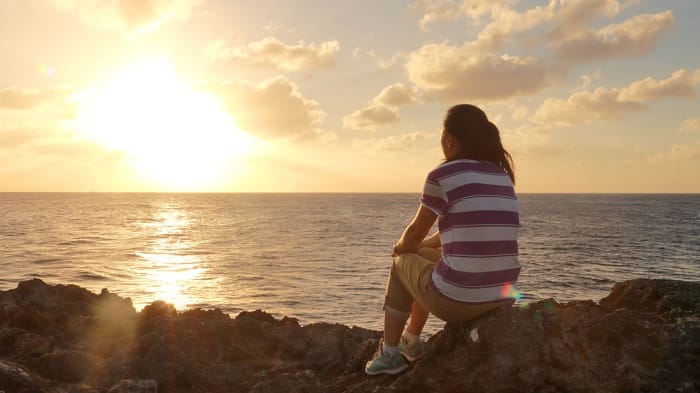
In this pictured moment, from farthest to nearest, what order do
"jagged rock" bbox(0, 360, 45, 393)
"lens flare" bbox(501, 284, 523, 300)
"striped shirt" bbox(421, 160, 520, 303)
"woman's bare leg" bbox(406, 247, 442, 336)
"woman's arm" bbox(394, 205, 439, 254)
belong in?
"jagged rock" bbox(0, 360, 45, 393) < "woman's bare leg" bbox(406, 247, 442, 336) < "lens flare" bbox(501, 284, 523, 300) < "woman's arm" bbox(394, 205, 439, 254) < "striped shirt" bbox(421, 160, 520, 303)

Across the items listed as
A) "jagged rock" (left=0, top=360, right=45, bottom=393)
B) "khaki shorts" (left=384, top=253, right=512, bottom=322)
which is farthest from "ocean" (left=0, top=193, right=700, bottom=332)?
"jagged rock" (left=0, top=360, right=45, bottom=393)

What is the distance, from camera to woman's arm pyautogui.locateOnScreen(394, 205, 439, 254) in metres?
4.26

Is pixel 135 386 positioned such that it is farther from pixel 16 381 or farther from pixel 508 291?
pixel 508 291

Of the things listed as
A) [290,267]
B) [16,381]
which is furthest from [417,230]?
[290,267]

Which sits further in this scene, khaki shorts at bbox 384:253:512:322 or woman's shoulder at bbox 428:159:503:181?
khaki shorts at bbox 384:253:512:322

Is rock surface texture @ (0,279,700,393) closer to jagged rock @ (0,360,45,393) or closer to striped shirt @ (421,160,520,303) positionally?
jagged rock @ (0,360,45,393)

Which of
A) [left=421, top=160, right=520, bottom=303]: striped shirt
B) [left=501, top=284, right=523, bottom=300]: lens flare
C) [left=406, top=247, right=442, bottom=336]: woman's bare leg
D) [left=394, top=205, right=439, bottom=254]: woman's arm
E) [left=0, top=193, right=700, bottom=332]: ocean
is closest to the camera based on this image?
[left=421, top=160, right=520, bottom=303]: striped shirt

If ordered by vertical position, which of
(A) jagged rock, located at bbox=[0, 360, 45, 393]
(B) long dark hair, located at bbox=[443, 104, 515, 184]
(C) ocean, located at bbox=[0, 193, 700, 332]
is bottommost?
(C) ocean, located at bbox=[0, 193, 700, 332]

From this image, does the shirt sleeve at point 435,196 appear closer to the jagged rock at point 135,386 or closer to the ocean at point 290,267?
the jagged rock at point 135,386

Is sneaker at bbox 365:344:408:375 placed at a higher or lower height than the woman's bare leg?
lower

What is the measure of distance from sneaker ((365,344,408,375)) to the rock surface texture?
0.34 ft

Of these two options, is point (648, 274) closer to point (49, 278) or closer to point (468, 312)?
point (468, 312)

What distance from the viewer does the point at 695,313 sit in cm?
525

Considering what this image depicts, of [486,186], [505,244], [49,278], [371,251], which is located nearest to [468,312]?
[505,244]
